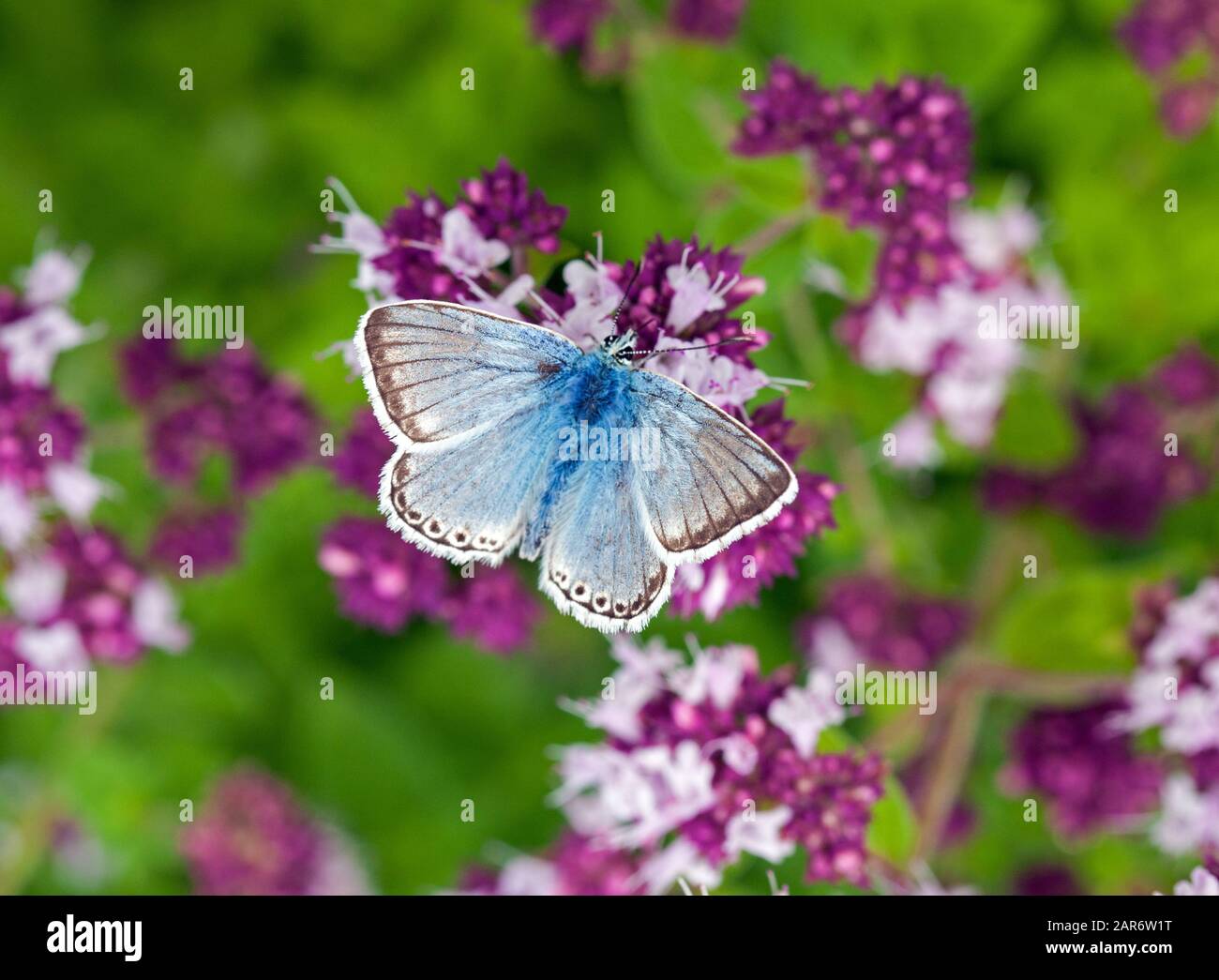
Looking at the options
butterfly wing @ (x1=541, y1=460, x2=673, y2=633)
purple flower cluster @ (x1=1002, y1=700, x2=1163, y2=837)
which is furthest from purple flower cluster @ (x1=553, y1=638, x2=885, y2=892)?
purple flower cluster @ (x1=1002, y1=700, x2=1163, y2=837)

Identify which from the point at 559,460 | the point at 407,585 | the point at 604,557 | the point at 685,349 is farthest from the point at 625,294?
the point at 407,585

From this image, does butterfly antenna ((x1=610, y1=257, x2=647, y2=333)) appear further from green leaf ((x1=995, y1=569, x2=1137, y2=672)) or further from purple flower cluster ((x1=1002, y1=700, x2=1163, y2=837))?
purple flower cluster ((x1=1002, y1=700, x2=1163, y2=837))

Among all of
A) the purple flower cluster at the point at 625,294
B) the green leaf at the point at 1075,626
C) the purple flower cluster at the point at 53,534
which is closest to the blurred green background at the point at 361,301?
the green leaf at the point at 1075,626

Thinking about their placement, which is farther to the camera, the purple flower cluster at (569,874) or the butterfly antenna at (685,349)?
the purple flower cluster at (569,874)

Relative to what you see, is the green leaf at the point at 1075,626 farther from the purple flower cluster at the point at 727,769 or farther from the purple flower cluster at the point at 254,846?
the purple flower cluster at the point at 254,846

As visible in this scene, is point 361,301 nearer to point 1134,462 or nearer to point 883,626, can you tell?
point 883,626
